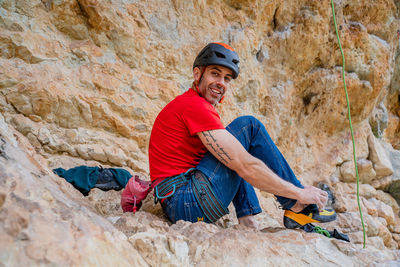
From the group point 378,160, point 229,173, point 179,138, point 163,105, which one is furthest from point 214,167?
point 378,160

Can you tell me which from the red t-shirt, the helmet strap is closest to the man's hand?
the red t-shirt

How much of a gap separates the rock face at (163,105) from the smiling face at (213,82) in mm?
1051

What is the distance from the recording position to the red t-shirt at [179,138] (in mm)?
2084

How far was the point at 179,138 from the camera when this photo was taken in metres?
2.18

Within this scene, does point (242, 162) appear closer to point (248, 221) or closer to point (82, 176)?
point (248, 221)

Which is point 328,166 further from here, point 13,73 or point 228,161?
point 13,73

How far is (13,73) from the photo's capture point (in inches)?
125

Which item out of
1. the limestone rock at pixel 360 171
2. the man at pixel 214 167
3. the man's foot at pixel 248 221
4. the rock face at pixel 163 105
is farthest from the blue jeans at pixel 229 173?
the limestone rock at pixel 360 171

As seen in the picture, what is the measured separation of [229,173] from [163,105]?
2.38 metres

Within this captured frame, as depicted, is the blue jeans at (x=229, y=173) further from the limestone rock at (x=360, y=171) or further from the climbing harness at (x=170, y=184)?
the limestone rock at (x=360, y=171)

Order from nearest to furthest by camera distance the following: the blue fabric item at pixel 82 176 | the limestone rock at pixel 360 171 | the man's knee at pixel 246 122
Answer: the man's knee at pixel 246 122 < the blue fabric item at pixel 82 176 < the limestone rock at pixel 360 171

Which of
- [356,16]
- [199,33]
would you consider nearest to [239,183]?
[199,33]

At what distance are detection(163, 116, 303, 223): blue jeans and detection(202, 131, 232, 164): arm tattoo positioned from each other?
103 millimetres

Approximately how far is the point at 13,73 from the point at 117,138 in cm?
136
